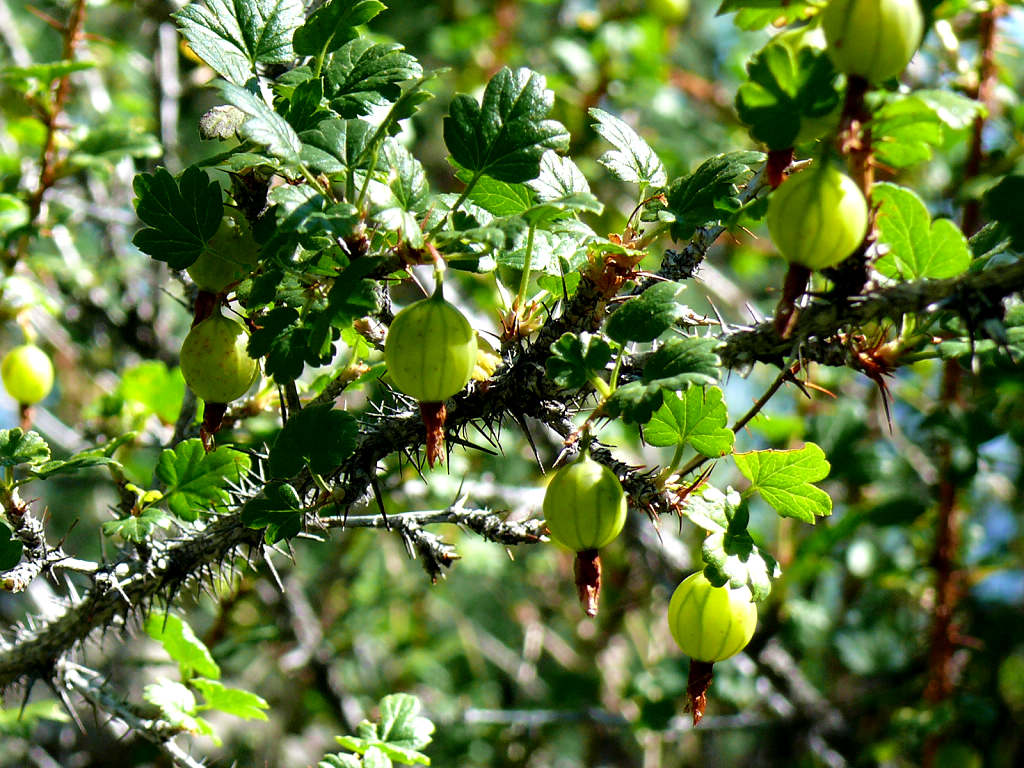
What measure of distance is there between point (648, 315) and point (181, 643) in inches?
37.6

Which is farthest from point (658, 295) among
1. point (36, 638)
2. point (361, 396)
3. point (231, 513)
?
point (361, 396)

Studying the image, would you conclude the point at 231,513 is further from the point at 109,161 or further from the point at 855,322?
the point at 109,161

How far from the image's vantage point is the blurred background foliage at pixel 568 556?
237 cm

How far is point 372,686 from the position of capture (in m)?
3.41

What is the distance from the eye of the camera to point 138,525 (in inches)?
48.1

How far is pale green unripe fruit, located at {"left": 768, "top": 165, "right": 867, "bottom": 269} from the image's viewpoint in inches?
33.9

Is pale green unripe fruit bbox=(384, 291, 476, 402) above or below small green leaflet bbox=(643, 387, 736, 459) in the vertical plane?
above

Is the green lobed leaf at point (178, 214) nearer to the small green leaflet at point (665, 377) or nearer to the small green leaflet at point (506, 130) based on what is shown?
the small green leaflet at point (506, 130)

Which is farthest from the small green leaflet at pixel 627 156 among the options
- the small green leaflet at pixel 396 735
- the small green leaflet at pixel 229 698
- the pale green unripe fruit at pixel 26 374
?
the pale green unripe fruit at pixel 26 374

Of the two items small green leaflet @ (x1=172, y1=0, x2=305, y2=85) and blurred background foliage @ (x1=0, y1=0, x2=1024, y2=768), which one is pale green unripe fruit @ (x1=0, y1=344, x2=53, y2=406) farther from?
small green leaflet @ (x1=172, y1=0, x2=305, y2=85)

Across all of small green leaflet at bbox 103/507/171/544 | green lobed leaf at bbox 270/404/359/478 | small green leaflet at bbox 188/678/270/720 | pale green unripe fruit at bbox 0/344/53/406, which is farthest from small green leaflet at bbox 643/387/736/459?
pale green unripe fruit at bbox 0/344/53/406

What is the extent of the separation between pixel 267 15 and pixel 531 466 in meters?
2.23

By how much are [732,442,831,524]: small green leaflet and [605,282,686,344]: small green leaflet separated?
215 mm

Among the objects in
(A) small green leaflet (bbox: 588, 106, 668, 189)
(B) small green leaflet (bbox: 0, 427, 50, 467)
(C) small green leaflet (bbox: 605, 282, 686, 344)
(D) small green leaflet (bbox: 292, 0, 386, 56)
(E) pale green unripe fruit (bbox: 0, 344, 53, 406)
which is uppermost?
(D) small green leaflet (bbox: 292, 0, 386, 56)
